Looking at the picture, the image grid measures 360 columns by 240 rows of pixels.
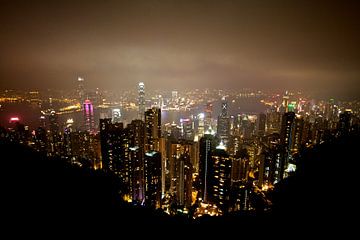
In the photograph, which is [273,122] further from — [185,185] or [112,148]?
[112,148]

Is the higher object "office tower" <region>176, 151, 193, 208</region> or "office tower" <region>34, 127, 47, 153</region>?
"office tower" <region>34, 127, 47, 153</region>

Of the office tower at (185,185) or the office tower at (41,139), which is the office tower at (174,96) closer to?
the office tower at (41,139)

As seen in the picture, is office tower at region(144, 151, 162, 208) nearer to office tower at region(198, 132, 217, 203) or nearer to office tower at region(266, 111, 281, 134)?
office tower at region(198, 132, 217, 203)

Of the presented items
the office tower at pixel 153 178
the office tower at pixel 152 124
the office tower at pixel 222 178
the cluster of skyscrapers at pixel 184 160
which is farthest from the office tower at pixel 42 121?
A: the office tower at pixel 222 178

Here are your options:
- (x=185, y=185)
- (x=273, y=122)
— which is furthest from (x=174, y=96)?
(x=185, y=185)

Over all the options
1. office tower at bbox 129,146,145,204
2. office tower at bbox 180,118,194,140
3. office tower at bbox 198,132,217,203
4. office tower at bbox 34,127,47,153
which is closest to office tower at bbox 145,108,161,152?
office tower at bbox 180,118,194,140

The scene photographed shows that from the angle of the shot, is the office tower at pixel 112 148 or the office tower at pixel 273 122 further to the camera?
the office tower at pixel 273 122
